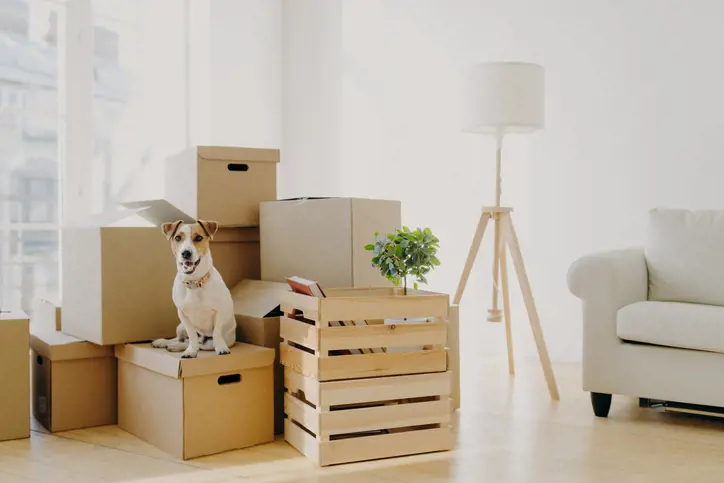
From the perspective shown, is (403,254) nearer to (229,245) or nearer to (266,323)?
(266,323)

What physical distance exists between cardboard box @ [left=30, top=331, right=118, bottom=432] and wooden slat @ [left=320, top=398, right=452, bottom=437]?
0.86m

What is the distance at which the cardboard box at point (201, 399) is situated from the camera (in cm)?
234

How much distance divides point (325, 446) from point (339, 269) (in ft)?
Result: 2.21

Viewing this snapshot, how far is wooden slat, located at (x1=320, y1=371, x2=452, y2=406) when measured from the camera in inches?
89.2

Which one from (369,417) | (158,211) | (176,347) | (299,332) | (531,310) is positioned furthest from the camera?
(531,310)

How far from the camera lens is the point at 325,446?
225 centimetres

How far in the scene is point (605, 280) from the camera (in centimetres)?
280

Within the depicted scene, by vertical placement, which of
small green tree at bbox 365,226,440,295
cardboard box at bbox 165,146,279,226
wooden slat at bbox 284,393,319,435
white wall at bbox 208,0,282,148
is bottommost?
wooden slat at bbox 284,393,319,435

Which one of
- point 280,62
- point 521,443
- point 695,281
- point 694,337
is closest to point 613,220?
point 695,281

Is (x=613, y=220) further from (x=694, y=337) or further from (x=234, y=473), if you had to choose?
(x=234, y=473)

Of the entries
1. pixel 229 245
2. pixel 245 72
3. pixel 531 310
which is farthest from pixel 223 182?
pixel 245 72

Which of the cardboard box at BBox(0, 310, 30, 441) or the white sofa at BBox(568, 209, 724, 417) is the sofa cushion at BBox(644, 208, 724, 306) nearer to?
the white sofa at BBox(568, 209, 724, 417)

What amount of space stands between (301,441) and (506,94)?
1632 millimetres

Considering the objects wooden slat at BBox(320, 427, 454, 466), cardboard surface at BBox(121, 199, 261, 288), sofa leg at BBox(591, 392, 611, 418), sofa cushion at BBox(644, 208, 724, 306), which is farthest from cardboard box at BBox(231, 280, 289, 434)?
sofa cushion at BBox(644, 208, 724, 306)
